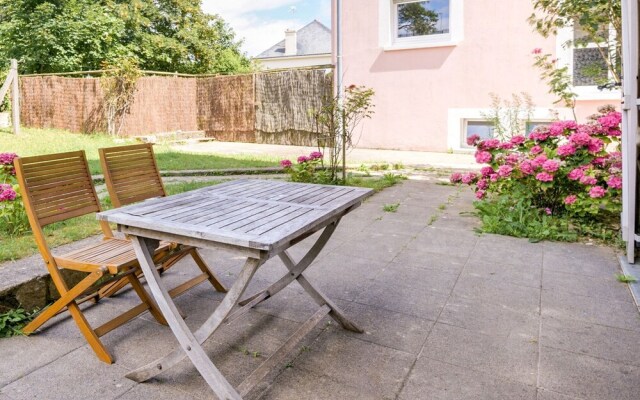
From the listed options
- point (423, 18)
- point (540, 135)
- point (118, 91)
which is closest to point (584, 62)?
point (423, 18)

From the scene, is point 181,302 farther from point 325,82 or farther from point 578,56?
point 325,82

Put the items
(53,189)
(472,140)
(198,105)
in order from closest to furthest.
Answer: (53,189)
(472,140)
(198,105)

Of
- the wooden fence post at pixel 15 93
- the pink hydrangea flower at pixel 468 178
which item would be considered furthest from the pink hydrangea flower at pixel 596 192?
the wooden fence post at pixel 15 93

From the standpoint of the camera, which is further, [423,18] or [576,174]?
[423,18]

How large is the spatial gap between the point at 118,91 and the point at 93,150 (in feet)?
11.7

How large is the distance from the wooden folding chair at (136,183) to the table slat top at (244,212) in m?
0.57

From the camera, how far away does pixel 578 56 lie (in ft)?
28.2

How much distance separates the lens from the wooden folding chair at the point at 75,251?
2.38 m

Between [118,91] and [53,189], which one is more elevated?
[118,91]

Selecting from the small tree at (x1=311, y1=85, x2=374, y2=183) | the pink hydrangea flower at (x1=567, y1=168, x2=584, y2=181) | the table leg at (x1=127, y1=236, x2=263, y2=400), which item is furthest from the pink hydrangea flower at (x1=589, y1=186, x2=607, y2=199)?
the table leg at (x1=127, y1=236, x2=263, y2=400)

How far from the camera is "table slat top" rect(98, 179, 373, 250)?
185cm

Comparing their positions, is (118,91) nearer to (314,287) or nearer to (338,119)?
(338,119)

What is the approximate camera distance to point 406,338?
255 centimetres

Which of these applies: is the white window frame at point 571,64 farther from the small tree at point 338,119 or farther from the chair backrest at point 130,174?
the chair backrest at point 130,174
